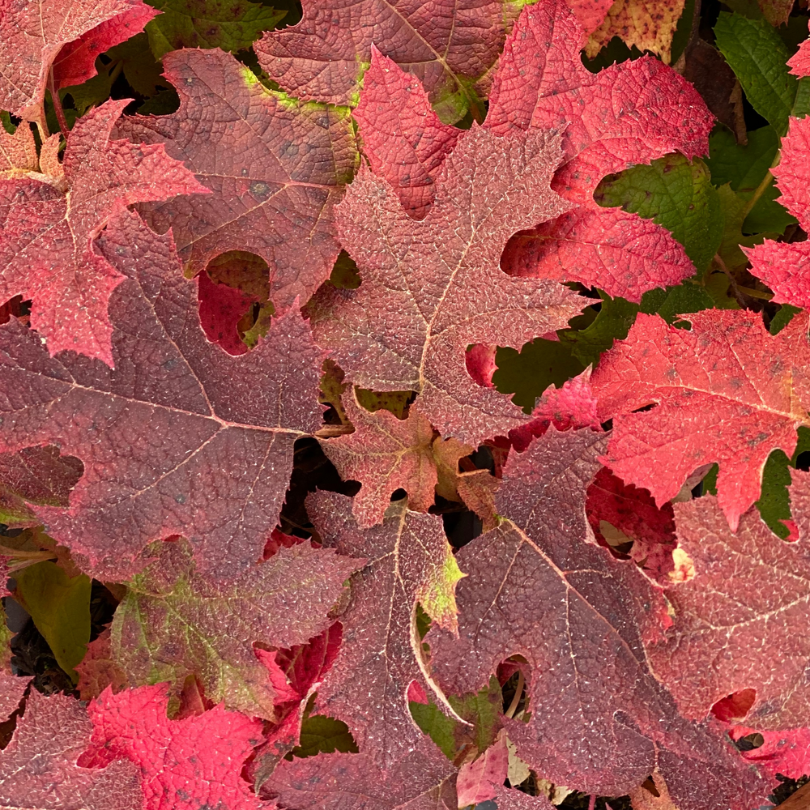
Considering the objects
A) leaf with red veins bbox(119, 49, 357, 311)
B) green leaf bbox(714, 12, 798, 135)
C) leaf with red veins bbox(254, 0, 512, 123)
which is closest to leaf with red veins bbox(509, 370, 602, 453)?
leaf with red veins bbox(119, 49, 357, 311)

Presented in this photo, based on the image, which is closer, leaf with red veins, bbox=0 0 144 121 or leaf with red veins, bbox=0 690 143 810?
leaf with red veins, bbox=0 0 144 121

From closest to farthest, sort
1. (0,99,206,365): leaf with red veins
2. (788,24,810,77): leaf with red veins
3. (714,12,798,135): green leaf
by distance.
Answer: (0,99,206,365): leaf with red veins → (788,24,810,77): leaf with red veins → (714,12,798,135): green leaf

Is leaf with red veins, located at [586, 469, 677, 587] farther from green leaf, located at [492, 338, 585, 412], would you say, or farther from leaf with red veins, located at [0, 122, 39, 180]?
leaf with red veins, located at [0, 122, 39, 180]

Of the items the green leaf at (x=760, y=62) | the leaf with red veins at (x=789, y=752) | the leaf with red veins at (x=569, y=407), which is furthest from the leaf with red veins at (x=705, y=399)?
the green leaf at (x=760, y=62)

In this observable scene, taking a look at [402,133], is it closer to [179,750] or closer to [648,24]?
[648,24]

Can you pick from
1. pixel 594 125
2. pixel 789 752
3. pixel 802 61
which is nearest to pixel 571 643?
pixel 789 752

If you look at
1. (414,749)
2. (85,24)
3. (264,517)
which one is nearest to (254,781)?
(414,749)
